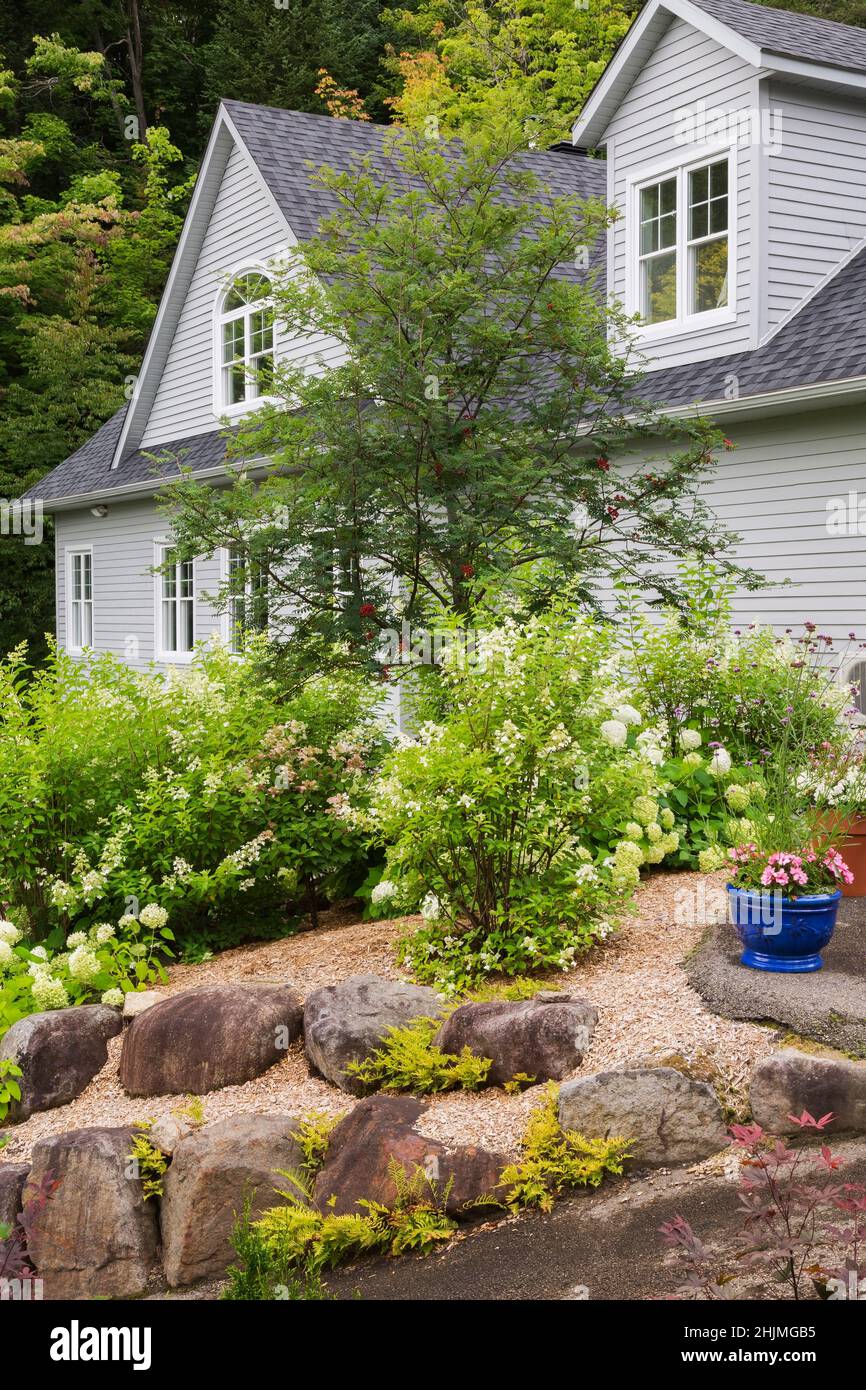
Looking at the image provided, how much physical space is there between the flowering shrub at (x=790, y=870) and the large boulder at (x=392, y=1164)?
4.93 feet

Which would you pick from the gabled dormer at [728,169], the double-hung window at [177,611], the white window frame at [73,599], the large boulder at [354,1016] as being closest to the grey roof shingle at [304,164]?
the double-hung window at [177,611]

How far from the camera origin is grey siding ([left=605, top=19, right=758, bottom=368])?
1051 centimetres

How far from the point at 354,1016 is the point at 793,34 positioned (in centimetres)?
987

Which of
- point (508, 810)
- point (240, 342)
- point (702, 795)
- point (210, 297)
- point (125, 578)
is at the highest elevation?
point (210, 297)

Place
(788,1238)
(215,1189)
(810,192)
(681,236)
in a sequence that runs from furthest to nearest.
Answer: (681,236) < (810,192) < (215,1189) < (788,1238)

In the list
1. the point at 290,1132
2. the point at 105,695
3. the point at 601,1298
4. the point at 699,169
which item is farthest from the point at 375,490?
the point at 699,169

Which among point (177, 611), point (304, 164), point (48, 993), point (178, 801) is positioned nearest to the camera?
point (48, 993)

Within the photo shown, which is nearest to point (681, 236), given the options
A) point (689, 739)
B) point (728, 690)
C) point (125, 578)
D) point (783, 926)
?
point (728, 690)

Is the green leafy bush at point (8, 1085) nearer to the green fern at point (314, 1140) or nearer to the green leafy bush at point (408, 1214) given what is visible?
the green fern at point (314, 1140)

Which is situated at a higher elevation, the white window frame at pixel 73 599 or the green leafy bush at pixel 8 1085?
the white window frame at pixel 73 599

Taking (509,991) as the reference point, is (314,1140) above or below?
below

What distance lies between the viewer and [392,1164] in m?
4.02

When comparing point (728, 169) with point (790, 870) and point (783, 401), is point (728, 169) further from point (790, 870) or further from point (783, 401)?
point (790, 870)

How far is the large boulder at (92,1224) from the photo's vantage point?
4.35 metres
